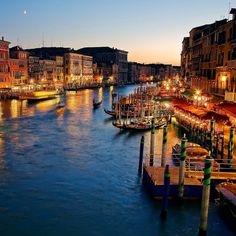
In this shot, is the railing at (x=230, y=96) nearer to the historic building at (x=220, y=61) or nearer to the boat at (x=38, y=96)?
the historic building at (x=220, y=61)

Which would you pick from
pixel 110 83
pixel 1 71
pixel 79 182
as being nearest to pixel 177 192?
pixel 79 182

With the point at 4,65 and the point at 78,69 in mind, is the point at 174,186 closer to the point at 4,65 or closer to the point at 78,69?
the point at 4,65

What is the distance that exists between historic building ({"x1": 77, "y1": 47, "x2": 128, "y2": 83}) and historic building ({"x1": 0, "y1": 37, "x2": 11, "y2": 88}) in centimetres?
5979

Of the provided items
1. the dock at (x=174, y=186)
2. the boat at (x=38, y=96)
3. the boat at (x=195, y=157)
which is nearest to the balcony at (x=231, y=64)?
the boat at (x=195, y=157)

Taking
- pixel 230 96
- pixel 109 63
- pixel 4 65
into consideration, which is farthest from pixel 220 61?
pixel 109 63

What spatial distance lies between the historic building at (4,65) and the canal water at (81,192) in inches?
1538

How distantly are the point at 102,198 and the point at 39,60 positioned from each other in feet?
237

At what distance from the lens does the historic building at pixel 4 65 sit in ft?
209

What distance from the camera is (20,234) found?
39.0 ft

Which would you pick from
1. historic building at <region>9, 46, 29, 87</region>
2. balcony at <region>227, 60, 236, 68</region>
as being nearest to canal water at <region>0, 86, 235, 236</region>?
balcony at <region>227, 60, 236, 68</region>

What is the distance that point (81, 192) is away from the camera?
1564 cm

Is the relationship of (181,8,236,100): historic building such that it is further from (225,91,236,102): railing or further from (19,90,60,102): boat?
(19,90,60,102): boat

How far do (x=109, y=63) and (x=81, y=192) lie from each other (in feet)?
399

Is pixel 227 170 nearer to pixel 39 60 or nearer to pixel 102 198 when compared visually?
pixel 102 198
